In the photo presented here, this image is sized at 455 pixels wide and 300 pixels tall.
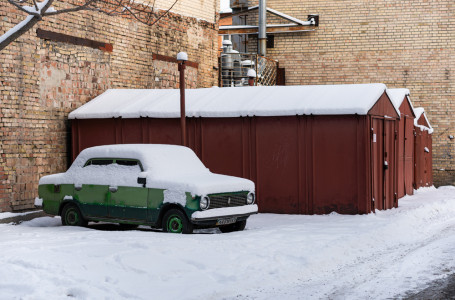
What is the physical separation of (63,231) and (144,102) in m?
5.85

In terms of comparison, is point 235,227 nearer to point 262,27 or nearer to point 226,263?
point 226,263

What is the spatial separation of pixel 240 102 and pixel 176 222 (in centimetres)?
507

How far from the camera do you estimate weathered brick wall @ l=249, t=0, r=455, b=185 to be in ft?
81.9

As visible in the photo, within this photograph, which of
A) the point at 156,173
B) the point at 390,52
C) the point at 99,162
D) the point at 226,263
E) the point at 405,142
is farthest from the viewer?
the point at 390,52

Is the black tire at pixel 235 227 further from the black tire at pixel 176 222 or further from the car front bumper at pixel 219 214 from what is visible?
the black tire at pixel 176 222

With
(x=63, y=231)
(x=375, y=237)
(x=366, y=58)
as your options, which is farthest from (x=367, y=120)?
(x=366, y=58)

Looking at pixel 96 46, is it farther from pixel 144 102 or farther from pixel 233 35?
pixel 233 35

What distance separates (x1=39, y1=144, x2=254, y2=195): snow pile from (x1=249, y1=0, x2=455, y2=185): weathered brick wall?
14.0 metres

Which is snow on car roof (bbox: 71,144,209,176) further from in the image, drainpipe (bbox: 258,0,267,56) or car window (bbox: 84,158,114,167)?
drainpipe (bbox: 258,0,267,56)

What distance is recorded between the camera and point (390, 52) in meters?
25.4

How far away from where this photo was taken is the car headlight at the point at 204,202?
37.2ft

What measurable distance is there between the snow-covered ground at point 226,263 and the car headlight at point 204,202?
57cm

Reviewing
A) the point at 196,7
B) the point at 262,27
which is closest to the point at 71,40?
the point at 196,7

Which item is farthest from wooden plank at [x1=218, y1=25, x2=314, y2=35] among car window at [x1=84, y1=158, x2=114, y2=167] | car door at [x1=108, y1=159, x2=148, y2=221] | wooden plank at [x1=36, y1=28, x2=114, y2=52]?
car door at [x1=108, y1=159, x2=148, y2=221]
